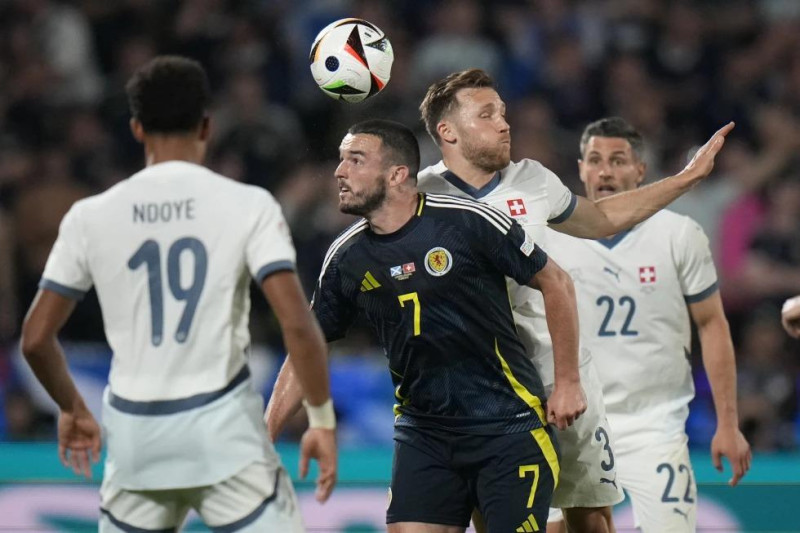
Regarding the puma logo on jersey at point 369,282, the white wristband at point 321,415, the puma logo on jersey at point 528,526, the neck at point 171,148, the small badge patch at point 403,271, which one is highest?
the neck at point 171,148

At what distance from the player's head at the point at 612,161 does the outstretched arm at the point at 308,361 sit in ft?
9.45

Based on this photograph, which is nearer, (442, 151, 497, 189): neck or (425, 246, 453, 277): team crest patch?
(425, 246, 453, 277): team crest patch

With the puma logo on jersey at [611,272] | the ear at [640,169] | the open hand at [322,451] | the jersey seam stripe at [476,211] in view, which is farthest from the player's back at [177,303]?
the ear at [640,169]

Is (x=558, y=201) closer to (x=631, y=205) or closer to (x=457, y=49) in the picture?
(x=631, y=205)

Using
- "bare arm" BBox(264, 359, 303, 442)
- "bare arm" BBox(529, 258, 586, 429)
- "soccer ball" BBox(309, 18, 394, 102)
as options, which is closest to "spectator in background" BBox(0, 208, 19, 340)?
"soccer ball" BBox(309, 18, 394, 102)

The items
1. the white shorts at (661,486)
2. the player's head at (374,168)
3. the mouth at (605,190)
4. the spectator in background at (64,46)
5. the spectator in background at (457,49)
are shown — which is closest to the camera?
the player's head at (374,168)

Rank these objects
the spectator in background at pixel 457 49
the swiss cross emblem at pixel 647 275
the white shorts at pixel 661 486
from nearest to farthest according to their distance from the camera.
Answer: the white shorts at pixel 661 486 < the swiss cross emblem at pixel 647 275 < the spectator in background at pixel 457 49

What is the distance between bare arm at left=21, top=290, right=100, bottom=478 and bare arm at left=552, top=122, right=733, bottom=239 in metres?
2.22

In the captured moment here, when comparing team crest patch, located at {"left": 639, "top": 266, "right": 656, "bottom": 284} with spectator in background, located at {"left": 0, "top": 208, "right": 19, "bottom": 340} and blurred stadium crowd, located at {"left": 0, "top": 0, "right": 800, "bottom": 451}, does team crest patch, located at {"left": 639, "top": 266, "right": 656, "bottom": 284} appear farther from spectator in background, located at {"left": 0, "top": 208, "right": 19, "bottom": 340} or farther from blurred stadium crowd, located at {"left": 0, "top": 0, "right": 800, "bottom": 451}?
spectator in background, located at {"left": 0, "top": 208, "right": 19, "bottom": 340}

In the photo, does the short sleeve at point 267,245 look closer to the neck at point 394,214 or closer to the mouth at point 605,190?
the neck at point 394,214

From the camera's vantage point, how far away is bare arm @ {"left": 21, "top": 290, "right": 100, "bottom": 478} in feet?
12.6

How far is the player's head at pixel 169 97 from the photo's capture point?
3826 mm

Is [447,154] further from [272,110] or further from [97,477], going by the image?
[272,110]

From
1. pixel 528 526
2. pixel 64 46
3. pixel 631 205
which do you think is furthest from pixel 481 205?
pixel 64 46
